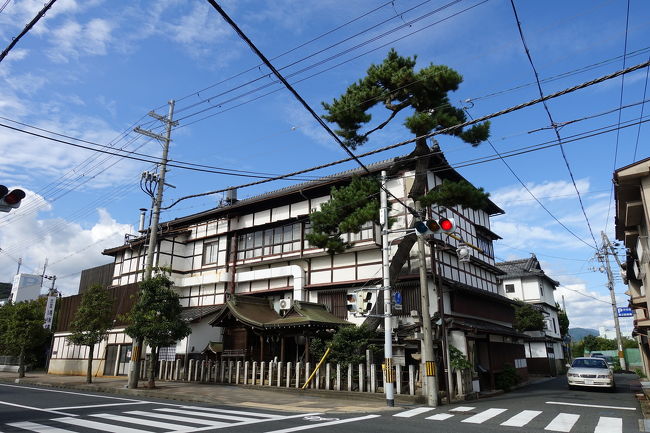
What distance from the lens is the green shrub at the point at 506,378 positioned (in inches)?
822

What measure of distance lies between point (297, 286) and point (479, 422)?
48.4 feet

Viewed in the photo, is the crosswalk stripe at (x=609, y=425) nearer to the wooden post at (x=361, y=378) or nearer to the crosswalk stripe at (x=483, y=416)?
the crosswalk stripe at (x=483, y=416)

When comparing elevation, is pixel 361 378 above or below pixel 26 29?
below

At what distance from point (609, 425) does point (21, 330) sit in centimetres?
3196

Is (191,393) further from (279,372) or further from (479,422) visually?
(479,422)

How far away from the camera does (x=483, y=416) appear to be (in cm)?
1156

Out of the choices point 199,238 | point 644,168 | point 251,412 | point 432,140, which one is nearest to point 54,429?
point 251,412

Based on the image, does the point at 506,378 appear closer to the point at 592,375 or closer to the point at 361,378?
the point at 592,375

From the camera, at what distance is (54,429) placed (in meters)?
8.95

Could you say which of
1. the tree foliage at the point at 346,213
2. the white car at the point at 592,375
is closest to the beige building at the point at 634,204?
the white car at the point at 592,375

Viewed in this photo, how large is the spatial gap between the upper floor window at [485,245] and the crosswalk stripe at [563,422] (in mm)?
15571

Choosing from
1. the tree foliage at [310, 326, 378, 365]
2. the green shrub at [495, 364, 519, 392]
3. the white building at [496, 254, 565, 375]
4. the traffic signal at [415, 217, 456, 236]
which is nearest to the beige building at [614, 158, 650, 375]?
the traffic signal at [415, 217, 456, 236]

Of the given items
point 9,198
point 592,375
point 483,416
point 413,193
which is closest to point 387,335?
point 483,416

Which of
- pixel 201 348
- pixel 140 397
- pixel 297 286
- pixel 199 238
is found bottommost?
pixel 140 397
